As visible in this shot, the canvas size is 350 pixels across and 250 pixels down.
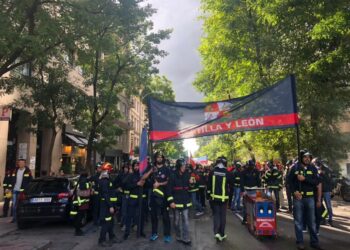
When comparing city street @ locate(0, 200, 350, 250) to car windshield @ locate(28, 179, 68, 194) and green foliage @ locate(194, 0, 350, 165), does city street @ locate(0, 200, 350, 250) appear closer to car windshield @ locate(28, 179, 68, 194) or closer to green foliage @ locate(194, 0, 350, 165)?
car windshield @ locate(28, 179, 68, 194)

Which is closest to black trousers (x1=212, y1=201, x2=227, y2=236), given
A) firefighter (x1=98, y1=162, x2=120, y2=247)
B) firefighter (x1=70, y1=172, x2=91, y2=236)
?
firefighter (x1=98, y1=162, x2=120, y2=247)

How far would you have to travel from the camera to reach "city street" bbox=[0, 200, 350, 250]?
322 inches

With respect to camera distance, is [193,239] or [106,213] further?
[193,239]

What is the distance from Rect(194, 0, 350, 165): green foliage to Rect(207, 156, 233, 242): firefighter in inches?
218

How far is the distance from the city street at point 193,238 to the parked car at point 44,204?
0.42 meters

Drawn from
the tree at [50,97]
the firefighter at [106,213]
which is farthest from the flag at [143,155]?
the tree at [50,97]

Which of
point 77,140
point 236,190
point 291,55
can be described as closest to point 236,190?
point 236,190

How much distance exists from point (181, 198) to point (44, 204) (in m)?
4.33

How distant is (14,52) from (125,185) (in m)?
4.99

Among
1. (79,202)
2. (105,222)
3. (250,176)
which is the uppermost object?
(250,176)

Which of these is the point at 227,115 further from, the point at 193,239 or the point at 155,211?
the point at 193,239

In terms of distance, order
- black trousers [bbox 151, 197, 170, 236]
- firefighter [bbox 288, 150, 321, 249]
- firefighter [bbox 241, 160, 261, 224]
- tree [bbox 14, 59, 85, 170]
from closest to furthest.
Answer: firefighter [bbox 288, 150, 321, 249]
black trousers [bbox 151, 197, 170, 236]
firefighter [bbox 241, 160, 261, 224]
tree [bbox 14, 59, 85, 170]

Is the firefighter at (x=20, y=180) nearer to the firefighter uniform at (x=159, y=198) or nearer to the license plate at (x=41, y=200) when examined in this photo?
the license plate at (x=41, y=200)

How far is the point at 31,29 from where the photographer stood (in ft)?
35.1
